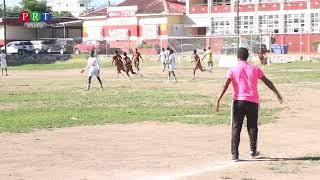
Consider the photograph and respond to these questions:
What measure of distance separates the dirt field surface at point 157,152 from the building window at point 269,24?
180 ft

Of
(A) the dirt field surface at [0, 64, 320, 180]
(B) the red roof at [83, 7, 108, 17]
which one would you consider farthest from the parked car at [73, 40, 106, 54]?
(A) the dirt field surface at [0, 64, 320, 180]

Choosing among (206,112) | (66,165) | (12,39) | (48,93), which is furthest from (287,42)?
(66,165)

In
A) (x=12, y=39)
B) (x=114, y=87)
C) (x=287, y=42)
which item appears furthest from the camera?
(x=12, y=39)

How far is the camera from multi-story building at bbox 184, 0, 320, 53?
63.9 meters

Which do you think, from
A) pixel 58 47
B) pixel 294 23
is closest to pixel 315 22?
pixel 294 23

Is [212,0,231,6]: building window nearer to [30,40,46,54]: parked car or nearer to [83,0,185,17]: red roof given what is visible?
[83,0,185,17]: red roof

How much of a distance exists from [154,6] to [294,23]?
Result: 17.8 meters

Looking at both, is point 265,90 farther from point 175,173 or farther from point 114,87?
point 175,173

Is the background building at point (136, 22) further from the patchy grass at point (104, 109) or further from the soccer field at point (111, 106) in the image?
the patchy grass at point (104, 109)

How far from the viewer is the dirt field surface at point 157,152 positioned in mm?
9477

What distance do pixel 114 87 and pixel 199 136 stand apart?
15.3m

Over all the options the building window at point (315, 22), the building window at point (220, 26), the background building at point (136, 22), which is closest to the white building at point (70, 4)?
the background building at point (136, 22)

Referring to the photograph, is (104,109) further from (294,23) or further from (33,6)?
(33,6)

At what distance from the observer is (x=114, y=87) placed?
28.7 metres
